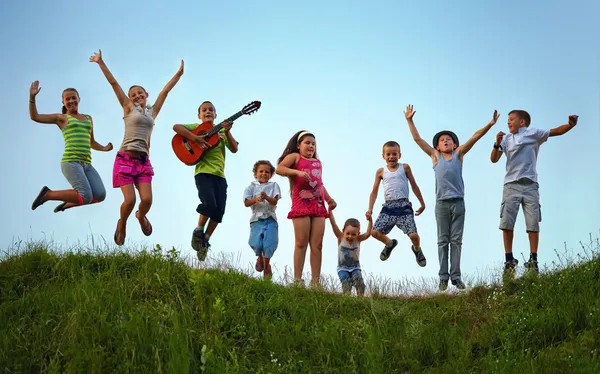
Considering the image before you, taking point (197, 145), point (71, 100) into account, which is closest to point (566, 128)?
point (197, 145)

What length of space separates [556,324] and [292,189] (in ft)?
14.7

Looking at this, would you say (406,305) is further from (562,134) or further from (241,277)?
(562,134)

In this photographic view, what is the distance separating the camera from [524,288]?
10.4 m

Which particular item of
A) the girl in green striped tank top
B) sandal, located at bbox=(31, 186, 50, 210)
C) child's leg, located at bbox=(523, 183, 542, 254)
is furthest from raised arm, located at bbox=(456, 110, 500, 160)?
sandal, located at bbox=(31, 186, 50, 210)

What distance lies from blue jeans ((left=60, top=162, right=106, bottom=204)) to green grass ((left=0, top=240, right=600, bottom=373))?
1.41 metres

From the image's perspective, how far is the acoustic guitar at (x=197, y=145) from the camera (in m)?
11.9

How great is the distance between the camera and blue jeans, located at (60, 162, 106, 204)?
456 inches

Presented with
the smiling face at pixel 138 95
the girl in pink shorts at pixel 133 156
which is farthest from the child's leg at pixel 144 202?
the smiling face at pixel 138 95

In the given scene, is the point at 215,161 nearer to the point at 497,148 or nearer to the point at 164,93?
the point at 164,93

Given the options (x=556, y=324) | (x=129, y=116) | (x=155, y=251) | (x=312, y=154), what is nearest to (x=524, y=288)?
(x=556, y=324)

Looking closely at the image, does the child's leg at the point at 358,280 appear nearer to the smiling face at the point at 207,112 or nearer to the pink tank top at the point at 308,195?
the pink tank top at the point at 308,195

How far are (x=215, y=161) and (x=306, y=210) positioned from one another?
173 cm

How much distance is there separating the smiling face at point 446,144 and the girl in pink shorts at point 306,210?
212 cm

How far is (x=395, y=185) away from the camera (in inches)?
487
